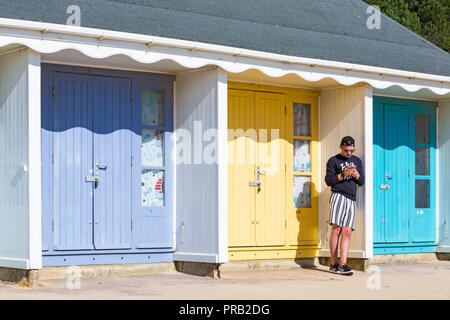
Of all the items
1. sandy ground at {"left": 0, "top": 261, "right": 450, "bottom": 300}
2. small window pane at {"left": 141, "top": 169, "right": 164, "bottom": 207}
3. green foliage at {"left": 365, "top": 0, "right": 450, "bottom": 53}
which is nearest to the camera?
sandy ground at {"left": 0, "top": 261, "right": 450, "bottom": 300}

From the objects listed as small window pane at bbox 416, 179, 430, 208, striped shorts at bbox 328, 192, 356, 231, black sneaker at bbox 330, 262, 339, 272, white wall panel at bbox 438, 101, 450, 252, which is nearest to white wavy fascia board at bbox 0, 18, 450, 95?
white wall panel at bbox 438, 101, 450, 252

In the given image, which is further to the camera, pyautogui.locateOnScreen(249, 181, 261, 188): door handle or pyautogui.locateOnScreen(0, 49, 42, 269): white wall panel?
pyautogui.locateOnScreen(249, 181, 261, 188): door handle

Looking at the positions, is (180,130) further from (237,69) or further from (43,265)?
(43,265)

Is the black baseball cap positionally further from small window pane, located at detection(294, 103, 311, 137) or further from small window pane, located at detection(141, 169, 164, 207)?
small window pane, located at detection(141, 169, 164, 207)

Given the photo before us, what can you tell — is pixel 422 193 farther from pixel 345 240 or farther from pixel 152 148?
pixel 152 148

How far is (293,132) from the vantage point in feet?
43.6

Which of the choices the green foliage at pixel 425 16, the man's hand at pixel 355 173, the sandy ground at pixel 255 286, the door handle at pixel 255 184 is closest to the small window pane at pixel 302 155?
the door handle at pixel 255 184

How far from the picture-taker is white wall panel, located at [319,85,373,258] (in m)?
12.8

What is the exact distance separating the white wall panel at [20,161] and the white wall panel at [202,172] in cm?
240

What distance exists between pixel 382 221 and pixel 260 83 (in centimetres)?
313

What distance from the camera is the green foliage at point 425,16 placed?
29.3 meters

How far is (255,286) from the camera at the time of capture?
10.6 m

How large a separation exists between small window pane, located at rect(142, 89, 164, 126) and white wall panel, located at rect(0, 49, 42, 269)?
206cm
